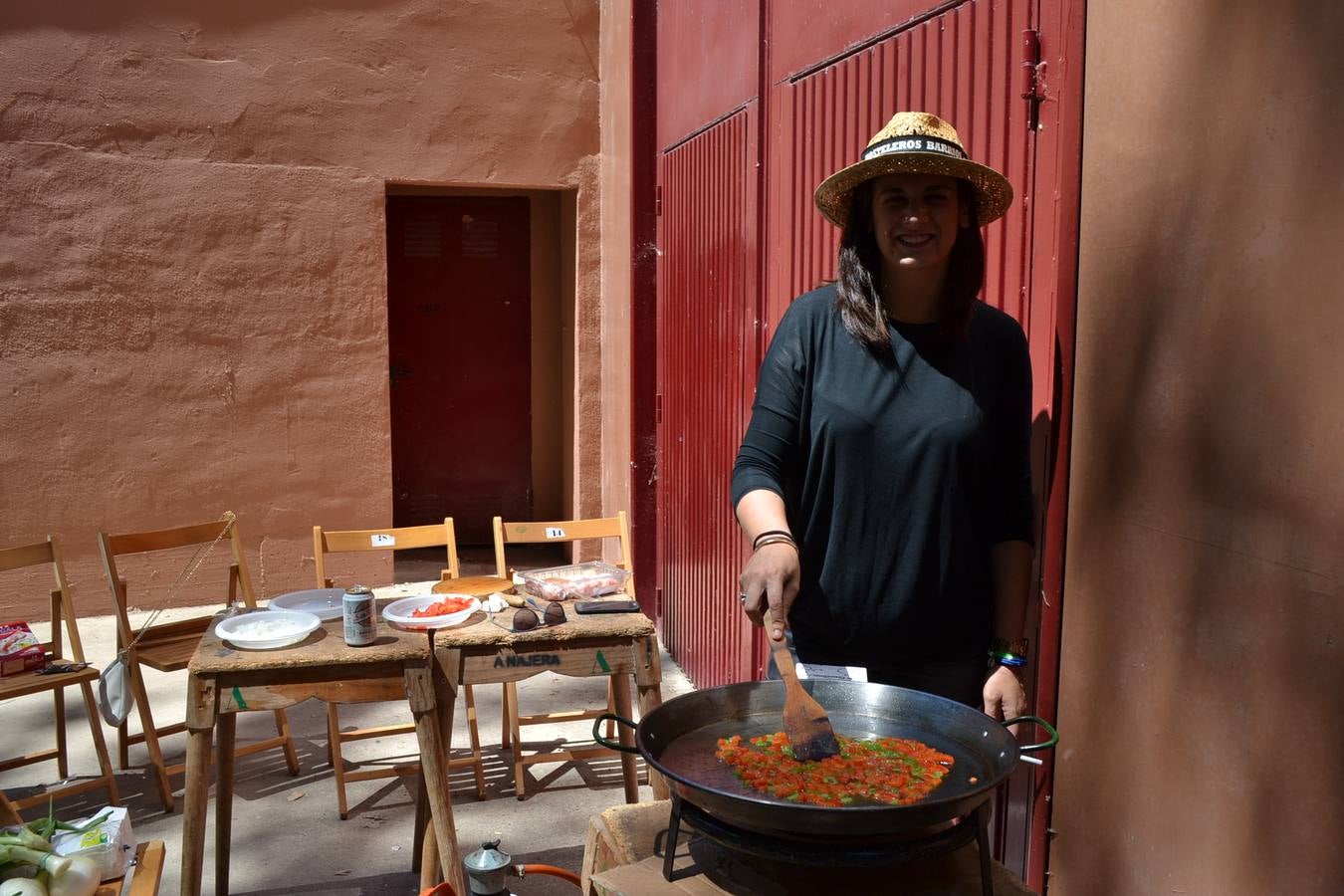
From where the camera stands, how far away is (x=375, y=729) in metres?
4.77

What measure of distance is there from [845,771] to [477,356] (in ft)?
25.1

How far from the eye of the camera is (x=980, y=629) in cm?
240

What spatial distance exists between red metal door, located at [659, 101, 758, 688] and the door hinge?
83.2 inches

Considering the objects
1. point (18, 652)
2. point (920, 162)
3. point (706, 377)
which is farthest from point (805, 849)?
point (706, 377)

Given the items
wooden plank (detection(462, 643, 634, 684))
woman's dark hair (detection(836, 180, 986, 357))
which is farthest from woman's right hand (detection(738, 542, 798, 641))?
wooden plank (detection(462, 643, 634, 684))

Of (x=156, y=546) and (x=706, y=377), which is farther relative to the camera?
(x=706, y=377)

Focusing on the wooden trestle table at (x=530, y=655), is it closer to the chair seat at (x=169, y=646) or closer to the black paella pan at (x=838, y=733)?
the black paella pan at (x=838, y=733)

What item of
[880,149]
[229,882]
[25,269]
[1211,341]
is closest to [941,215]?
[880,149]

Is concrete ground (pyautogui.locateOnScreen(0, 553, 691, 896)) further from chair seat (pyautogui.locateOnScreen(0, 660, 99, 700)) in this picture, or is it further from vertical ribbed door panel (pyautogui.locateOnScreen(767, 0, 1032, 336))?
vertical ribbed door panel (pyautogui.locateOnScreen(767, 0, 1032, 336))

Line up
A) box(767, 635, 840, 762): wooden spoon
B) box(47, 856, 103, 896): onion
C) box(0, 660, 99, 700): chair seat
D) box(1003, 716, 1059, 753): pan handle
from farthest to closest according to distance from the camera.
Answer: box(0, 660, 99, 700): chair seat
box(47, 856, 103, 896): onion
box(767, 635, 840, 762): wooden spoon
box(1003, 716, 1059, 753): pan handle

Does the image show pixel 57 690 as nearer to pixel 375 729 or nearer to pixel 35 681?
pixel 35 681

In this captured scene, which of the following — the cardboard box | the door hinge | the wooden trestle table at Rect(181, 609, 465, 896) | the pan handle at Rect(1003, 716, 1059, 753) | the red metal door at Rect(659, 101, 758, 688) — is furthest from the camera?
the red metal door at Rect(659, 101, 758, 688)

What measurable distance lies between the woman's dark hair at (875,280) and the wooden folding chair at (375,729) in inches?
106

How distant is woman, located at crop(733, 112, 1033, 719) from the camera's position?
2.29 metres
